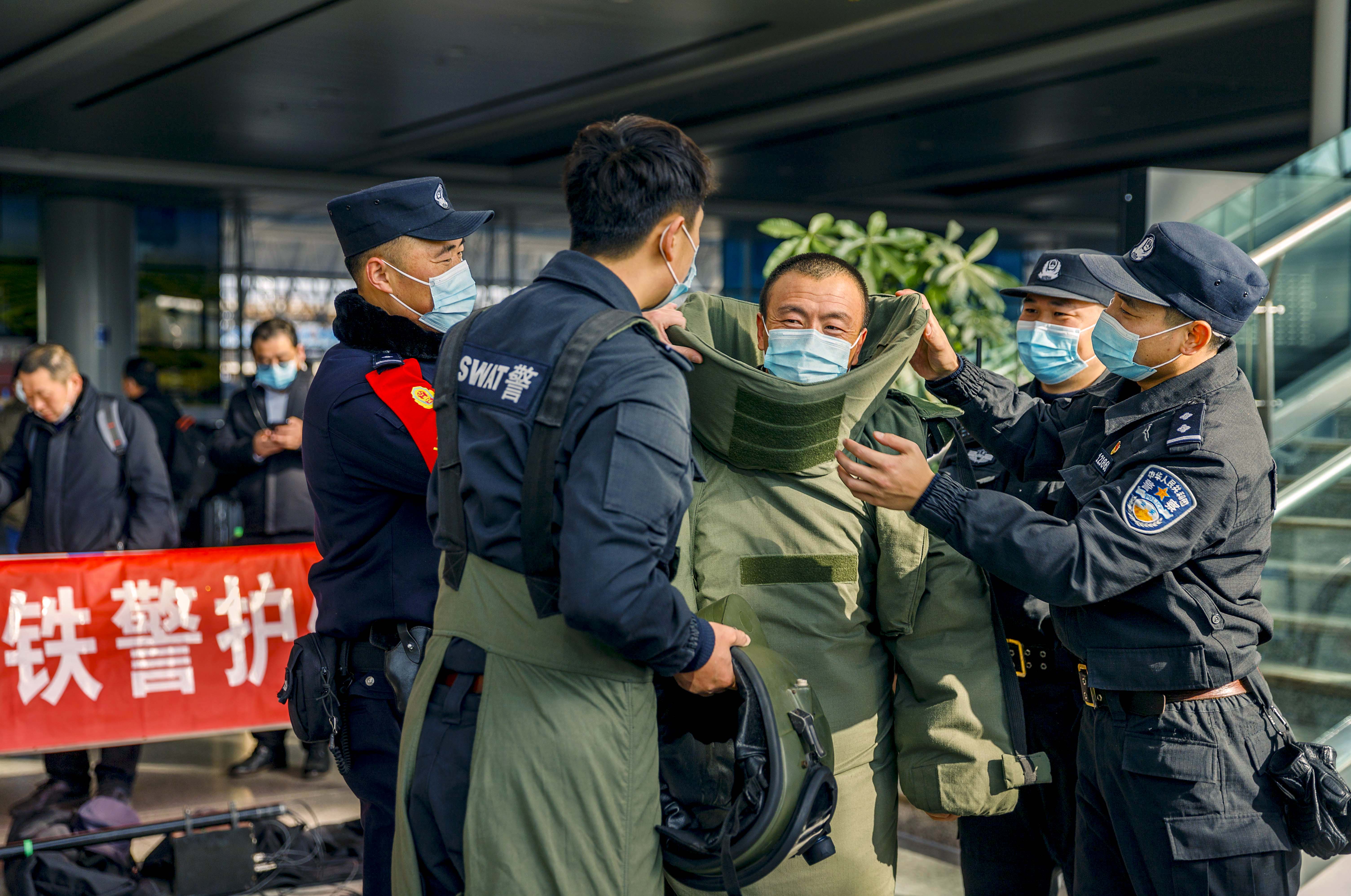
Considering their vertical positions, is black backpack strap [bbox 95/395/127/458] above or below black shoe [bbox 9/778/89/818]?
above

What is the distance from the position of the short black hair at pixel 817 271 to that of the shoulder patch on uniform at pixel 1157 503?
0.59 metres

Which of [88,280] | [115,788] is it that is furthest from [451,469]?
[88,280]

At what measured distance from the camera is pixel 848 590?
2016 mm

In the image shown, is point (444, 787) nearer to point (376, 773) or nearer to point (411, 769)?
point (411, 769)

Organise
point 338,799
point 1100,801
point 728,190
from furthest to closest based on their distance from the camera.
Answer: point 728,190
point 338,799
point 1100,801

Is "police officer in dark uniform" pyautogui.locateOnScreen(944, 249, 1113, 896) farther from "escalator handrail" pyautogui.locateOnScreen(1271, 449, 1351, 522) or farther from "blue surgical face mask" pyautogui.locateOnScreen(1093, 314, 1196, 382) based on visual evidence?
"escalator handrail" pyautogui.locateOnScreen(1271, 449, 1351, 522)

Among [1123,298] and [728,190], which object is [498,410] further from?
[728,190]

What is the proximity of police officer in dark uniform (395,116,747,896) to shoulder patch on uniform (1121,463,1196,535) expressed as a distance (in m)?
0.72

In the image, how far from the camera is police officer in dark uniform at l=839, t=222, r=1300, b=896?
1806 millimetres

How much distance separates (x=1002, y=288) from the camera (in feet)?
9.52

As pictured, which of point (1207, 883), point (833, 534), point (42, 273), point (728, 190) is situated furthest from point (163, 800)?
point (728, 190)

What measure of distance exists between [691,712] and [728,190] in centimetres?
1389

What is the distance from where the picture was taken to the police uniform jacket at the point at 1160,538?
5.90 ft

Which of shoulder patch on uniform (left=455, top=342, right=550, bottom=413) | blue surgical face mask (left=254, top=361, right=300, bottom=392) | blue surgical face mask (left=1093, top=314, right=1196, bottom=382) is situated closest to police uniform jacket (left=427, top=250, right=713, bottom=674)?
shoulder patch on uniform (left=455, top=342, right=550, bottom=413)
